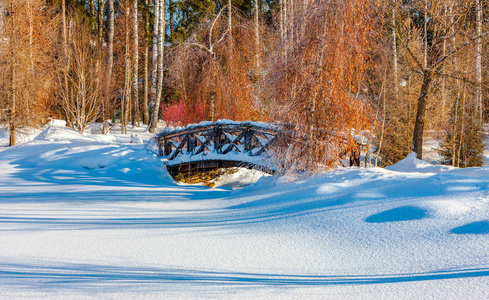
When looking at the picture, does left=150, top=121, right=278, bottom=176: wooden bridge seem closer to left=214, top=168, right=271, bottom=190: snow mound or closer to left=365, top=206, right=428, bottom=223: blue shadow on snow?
left=214, top=168, right=271, bottom=190: snow mound

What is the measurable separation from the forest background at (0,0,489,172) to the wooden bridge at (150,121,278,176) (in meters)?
0.81

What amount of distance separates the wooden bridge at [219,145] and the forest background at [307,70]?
0.81 m

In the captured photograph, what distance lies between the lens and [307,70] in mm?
7602

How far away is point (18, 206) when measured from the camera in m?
7.34

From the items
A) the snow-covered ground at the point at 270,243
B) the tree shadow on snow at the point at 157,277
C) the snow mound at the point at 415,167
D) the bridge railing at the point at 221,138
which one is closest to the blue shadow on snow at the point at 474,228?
the snow-covered ground at the point at 270,243

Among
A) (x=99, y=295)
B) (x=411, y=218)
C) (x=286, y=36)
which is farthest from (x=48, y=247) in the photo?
(x=286, y=36)

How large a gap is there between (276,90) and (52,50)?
2081cm

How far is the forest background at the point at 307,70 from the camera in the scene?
24.8 feet

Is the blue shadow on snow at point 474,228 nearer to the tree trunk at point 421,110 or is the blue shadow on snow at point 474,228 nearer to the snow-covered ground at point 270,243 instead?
the snow-covered ground at point 270,243

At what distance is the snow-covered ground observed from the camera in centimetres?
345

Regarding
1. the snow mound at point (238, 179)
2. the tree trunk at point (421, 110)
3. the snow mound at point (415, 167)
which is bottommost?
the snow mound at point (238, 179)

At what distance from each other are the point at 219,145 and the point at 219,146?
0.03m

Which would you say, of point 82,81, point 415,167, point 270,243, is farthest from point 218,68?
point 270,243

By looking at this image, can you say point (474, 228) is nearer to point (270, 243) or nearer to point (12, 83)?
point (270, 243)
